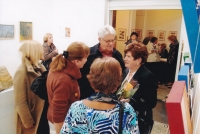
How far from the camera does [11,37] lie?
12.0 ft

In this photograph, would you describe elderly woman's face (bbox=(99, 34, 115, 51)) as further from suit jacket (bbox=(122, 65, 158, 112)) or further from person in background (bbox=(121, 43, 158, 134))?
suit jacket (bbox=(122, 65, 158, 112))

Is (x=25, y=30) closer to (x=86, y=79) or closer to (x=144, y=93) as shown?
(x=86, y=79)

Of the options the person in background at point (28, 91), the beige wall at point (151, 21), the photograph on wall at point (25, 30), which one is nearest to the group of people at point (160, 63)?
the beige wall at point (151, 21)

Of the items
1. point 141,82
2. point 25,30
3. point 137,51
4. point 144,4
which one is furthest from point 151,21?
point 141,82

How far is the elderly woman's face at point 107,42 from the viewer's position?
6.86 feet

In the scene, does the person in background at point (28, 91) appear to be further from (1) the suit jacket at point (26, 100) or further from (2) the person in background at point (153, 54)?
(2) the person in background at point (153, 54)

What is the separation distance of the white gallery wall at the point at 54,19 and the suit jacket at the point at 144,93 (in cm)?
187

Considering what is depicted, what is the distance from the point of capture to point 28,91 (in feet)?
6.51

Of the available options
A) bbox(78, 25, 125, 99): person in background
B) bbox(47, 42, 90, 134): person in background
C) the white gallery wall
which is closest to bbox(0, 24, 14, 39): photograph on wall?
the white gallery wall

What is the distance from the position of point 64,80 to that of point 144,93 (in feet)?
2.02

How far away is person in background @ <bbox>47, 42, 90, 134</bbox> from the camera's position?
1.51 metres

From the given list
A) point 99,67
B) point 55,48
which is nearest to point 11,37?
point 55,48

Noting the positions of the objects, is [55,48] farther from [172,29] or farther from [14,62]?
[172,29]

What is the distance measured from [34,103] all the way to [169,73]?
517 cm
